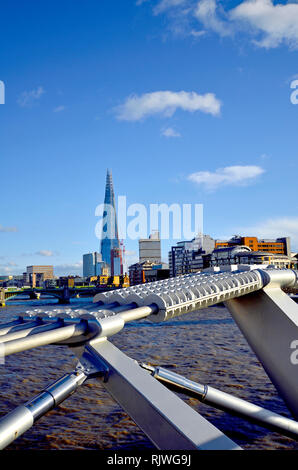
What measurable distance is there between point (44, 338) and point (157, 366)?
1.53m

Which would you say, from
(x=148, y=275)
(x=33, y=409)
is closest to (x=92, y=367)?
(x=33, y=409)

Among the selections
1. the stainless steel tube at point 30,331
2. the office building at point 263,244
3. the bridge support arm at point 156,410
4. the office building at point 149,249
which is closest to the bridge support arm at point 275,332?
the bridge support arm at point 156,410

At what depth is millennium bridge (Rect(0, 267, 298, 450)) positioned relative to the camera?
394 cm

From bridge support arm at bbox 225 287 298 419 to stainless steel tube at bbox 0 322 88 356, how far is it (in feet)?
13.5

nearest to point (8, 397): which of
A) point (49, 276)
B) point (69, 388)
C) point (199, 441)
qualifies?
point (69, 388)

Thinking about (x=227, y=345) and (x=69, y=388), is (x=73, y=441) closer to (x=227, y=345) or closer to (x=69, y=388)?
(x=69, y=388)

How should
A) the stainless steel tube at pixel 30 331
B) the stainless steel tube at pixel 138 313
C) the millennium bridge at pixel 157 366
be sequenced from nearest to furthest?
the millennium bridge at pixel 157 366 → the stainless steel tube at pixel 30 331 → the stainless steel tube at pixel 138 313

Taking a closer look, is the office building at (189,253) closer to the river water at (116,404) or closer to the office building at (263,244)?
the office building at (263,244)

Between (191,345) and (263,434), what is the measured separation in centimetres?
1206

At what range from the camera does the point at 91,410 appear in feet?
34.6

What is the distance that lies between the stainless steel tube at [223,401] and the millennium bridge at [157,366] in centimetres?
1

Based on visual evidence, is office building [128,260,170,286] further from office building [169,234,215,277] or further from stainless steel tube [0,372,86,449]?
stainless steel tube [0,372,86,449]

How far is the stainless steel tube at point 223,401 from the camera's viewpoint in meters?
5.12

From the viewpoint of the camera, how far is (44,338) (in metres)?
4.24
